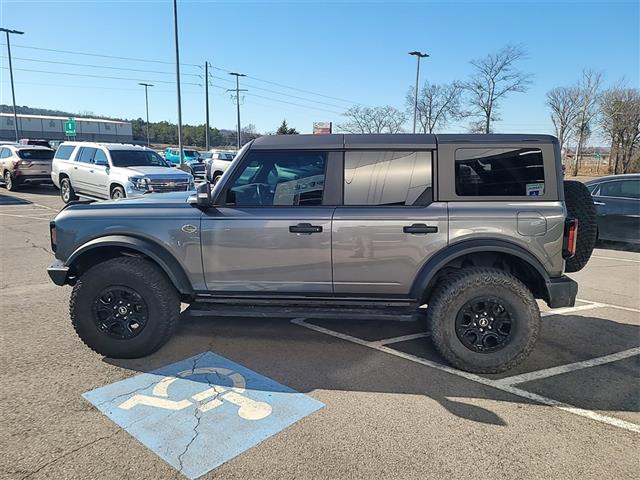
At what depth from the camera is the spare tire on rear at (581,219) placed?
381 centimetres

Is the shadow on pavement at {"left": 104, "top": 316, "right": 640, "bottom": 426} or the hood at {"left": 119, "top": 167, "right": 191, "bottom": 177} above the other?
the hood at {"left": 119, "top": 167, "right": 191, "bottom": 177}

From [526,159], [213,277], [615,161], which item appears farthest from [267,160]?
[615,161]

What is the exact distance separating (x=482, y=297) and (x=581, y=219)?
4.03ft

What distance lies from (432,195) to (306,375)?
181 cm

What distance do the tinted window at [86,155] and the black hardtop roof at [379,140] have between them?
11.3 metres

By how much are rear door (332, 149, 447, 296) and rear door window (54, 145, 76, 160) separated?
1336cm

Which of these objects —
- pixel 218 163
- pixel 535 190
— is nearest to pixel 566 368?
pixel 535 190

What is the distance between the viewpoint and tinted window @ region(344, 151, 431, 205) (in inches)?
143

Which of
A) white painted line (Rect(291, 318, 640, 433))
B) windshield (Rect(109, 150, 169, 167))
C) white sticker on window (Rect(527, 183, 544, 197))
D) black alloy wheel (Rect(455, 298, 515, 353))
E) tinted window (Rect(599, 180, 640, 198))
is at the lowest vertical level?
white painted line (Rect(291, 318, 640, 433))

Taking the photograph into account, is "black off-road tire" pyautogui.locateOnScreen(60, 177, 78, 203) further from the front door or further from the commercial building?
the commercial building

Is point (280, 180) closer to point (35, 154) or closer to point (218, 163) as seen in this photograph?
point (35, 154)

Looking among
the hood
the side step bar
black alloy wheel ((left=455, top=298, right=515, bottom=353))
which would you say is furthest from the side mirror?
the hood

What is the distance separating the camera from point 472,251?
3.51 metres

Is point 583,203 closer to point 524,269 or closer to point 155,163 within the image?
point 524,269
